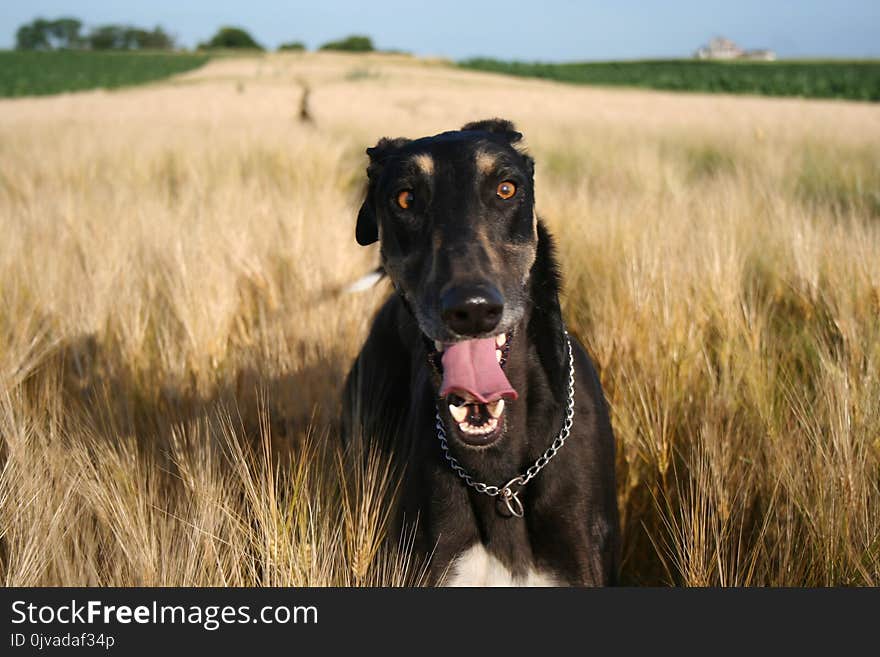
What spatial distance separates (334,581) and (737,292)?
257cm

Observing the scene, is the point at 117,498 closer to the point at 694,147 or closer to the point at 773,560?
the point at 773,560

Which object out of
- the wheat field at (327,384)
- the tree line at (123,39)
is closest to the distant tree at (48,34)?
the tree line at (123,39)

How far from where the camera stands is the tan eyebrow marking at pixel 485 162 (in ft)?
7.71

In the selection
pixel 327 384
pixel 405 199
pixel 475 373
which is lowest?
pixel 327 384

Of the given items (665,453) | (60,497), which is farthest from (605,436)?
(60,497)

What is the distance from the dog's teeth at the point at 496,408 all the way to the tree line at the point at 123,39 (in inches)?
4486

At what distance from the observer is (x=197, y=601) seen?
6.17 ft

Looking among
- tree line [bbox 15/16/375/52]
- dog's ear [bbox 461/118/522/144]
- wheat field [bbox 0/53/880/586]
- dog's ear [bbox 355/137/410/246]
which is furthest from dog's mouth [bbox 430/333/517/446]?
tree line [bbox 15/16/375/52]

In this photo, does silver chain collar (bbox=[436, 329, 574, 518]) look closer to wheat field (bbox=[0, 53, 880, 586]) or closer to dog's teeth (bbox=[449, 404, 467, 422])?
dog's teeth (bbox=[449, 404, 467, 422])

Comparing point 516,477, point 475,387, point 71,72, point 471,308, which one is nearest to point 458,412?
point 475,387

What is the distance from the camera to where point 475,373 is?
7.25ft

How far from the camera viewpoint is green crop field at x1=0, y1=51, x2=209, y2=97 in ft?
146

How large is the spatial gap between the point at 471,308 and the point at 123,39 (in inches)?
5298

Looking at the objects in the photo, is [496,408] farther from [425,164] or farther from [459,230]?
[425,164]
